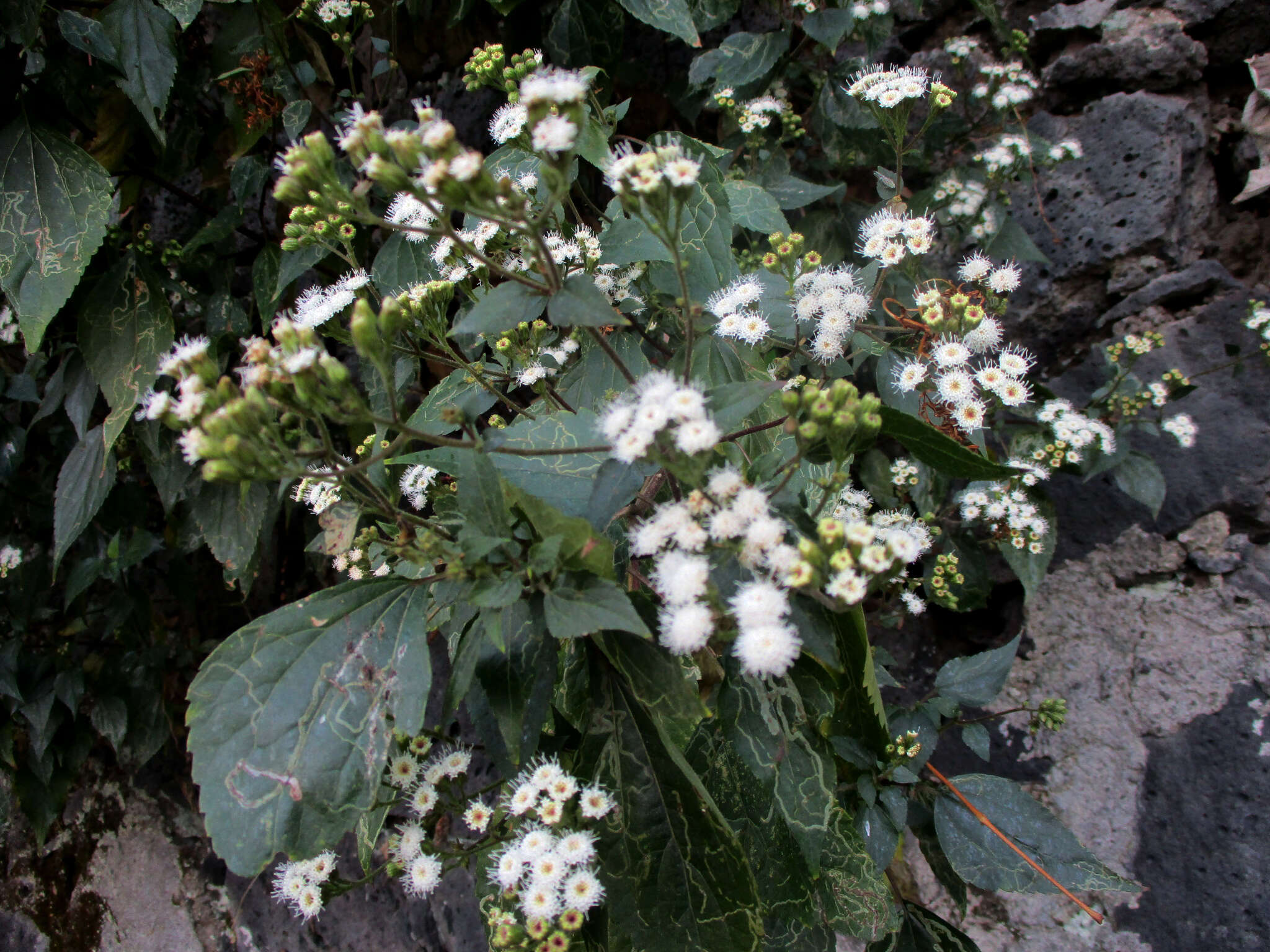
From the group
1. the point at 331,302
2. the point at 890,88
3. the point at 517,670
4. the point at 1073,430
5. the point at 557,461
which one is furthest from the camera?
the point at 1073,430

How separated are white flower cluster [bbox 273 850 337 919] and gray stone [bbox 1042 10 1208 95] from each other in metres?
2.36

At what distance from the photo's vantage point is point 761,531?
0.72m

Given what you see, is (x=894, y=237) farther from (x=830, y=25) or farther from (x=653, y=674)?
(x=653, y=674)

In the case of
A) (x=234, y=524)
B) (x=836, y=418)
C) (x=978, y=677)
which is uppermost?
(x=836, y=418)

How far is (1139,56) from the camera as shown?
Result: 1.87 meters

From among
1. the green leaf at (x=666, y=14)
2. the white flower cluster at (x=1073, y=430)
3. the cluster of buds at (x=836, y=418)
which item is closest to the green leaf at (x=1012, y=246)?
the white flower cluster at (x=1073, y=430)

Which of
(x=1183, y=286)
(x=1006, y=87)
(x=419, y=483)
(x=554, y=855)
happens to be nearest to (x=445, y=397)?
(x=419, y=483)

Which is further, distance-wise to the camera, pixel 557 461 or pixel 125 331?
pixel 125 331

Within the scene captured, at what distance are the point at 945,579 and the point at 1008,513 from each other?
19cm

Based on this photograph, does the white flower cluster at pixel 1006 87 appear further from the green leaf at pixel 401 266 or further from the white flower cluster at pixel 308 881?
the white flower cluster at pixel 308 881

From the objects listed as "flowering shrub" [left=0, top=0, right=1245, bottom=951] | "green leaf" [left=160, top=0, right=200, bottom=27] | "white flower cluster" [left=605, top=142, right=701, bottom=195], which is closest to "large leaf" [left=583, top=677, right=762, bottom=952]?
"flowering shrub" [left=0, top=0, right=1245, bottom=951]

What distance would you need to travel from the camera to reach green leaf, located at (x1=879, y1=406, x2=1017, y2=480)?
846mm

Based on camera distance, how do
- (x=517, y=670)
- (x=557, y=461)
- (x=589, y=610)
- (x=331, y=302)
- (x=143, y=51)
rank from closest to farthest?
(x=589, y=610)
(x=517, y=670)
(x=557, y=461)
(x=331, y=302)
(x=143, y=51)

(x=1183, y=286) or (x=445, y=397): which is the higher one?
(x=445, y=397)
